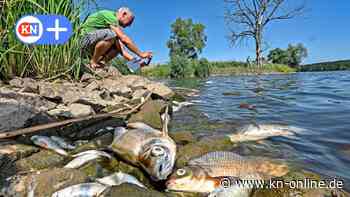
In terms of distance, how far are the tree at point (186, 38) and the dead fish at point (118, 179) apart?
1669 inches

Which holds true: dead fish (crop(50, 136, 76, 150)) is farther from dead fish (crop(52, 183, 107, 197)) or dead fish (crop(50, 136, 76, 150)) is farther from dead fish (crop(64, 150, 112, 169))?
dead fish (crop(52, 183, 107, 197))

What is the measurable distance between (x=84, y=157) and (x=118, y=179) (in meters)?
0.30

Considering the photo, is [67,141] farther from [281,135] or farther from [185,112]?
[185,112]

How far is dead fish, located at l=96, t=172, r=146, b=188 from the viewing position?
162cm

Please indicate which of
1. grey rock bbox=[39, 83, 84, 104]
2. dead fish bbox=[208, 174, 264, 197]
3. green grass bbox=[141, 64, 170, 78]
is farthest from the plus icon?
green grass bbox=[141, 64, 170, 78]

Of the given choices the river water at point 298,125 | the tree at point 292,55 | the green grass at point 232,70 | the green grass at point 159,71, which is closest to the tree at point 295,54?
the tree at point 292,55

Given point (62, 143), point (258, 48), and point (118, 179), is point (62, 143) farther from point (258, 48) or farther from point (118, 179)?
point (258, 48)

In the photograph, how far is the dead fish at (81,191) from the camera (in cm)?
145

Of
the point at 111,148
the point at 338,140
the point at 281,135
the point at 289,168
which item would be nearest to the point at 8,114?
the point at 111,148

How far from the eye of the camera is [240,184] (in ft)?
5.19

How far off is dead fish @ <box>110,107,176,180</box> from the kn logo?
1071 millimetres

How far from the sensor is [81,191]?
146cm

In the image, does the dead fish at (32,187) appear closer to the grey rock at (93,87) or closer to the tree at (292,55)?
the grey rock at (93,87)

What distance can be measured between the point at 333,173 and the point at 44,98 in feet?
8.35
